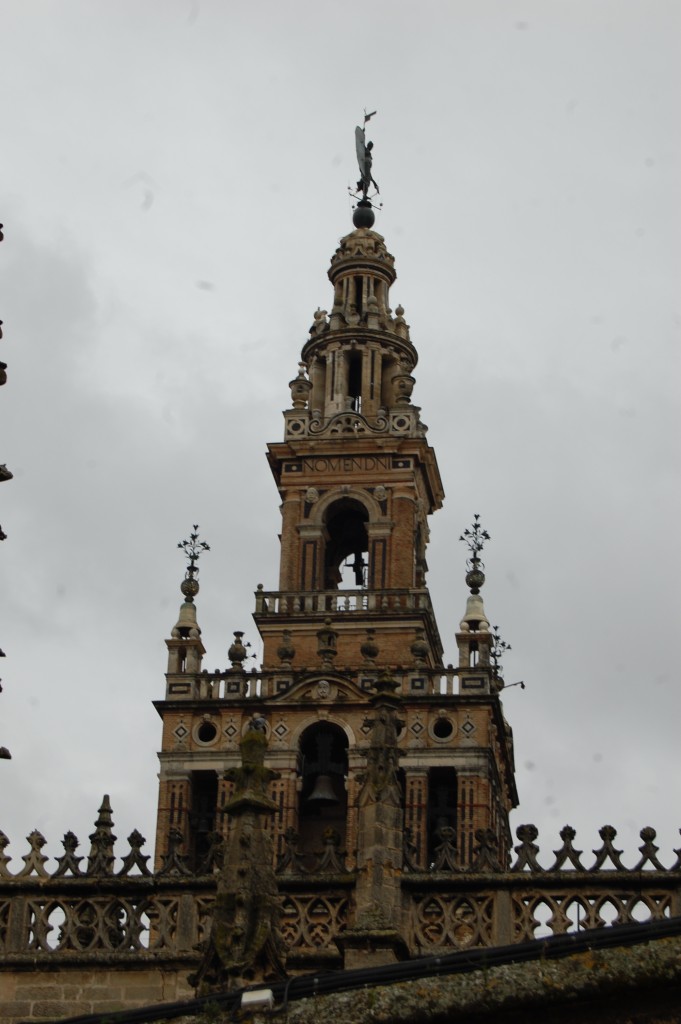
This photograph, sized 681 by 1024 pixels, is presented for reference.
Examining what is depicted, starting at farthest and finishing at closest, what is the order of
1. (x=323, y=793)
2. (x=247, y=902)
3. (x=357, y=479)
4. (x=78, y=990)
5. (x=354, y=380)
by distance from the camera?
(x=354, y=380)
(x=357, y=479)
(x=323, y=793)
(x=78, y=990)
(x=247, y=902)

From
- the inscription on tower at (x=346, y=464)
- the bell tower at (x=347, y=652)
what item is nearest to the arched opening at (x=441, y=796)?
the bell tower at (x=347, y=652)

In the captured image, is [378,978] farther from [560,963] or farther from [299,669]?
[299,669]

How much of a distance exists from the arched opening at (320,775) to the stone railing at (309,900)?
2882cm

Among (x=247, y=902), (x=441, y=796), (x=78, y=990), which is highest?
(x=441, y=796)

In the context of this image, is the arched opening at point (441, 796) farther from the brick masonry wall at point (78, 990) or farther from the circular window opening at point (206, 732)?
the brick masonry wall at point (78, 990)

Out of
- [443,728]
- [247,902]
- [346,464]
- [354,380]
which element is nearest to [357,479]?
[346,464]

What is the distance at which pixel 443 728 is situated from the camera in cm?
5009

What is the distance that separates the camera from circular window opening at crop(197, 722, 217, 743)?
5075cm

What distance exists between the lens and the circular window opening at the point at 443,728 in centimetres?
4994

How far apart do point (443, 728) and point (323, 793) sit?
366cm

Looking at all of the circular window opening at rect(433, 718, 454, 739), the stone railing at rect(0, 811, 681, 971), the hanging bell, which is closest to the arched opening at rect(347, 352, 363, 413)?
the circular window opening at rect(433, 718, 454, 739)

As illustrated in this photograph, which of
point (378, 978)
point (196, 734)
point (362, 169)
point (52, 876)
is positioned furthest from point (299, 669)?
point (378, 978)

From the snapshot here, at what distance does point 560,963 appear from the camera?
479 inches

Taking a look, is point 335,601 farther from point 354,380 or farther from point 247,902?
point 247,902
